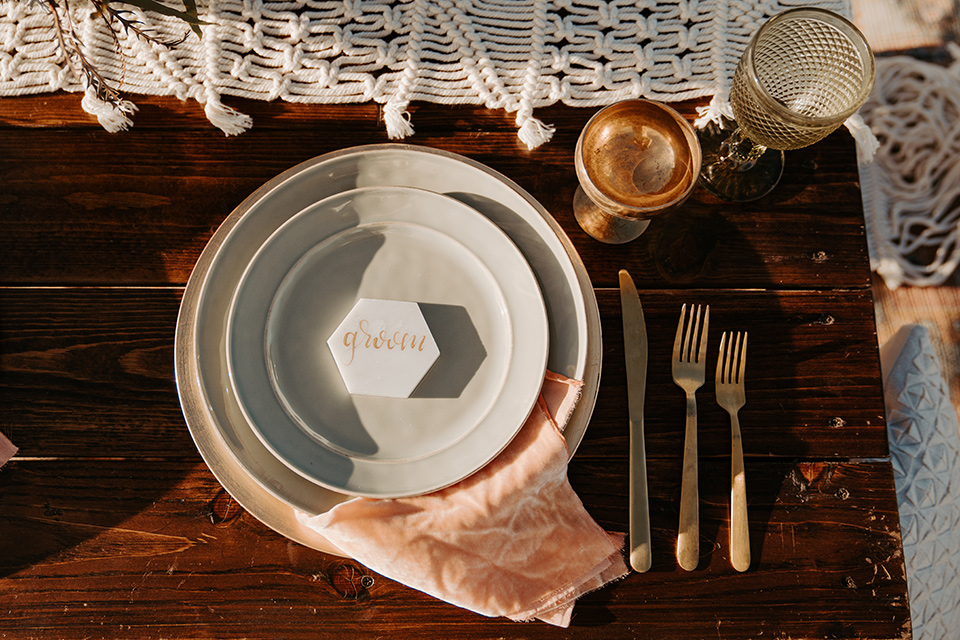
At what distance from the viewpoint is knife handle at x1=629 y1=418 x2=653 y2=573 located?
64cm

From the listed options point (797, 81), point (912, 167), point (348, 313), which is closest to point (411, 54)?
point (348, 313)

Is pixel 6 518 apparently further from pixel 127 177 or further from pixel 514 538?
pixel 514 538

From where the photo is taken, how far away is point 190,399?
2.03 feet

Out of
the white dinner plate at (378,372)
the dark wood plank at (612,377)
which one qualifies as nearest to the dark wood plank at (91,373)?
the dark wood plank at (612,377)

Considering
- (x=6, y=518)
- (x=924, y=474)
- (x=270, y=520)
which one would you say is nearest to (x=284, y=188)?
(x=270, y=520)

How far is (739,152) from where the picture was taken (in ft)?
2.26

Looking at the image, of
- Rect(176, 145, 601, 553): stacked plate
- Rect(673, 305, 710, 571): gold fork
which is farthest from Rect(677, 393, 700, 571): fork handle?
Rect(176, 145, 601, 553): stacked plate

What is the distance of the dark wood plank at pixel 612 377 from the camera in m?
0.67

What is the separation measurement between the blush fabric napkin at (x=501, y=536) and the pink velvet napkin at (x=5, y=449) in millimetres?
359

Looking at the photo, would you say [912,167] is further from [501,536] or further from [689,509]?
[501,536]

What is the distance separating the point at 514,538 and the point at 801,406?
0.38 meters

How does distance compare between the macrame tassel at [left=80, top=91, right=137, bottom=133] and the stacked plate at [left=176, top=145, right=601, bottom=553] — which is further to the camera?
the macrame tassel at [left=80, top=91, right=137, bottom=133]

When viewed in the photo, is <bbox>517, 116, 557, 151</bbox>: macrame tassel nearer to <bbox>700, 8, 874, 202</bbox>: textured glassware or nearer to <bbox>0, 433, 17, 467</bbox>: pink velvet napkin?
<bbox>700, 8, 874, 202</bbox>: textured glassware

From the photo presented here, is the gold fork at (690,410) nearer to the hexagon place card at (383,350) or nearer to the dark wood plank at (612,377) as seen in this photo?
the dark wood plank at (612,377)
